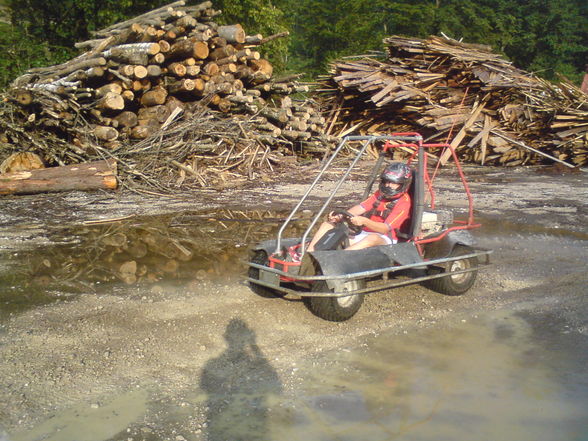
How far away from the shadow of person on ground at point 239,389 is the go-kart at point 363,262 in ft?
2.26

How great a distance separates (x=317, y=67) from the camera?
112 feet

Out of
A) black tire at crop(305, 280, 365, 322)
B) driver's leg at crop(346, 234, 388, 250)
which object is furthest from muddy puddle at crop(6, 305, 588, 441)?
driver's leg at crop(346, 234, 388, 250)

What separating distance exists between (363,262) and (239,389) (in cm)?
169

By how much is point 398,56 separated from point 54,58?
12.0 m

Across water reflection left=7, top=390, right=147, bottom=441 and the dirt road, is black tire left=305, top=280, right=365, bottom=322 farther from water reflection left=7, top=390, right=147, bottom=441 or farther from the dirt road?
water reflection left=7, top=390, right=147, bottom=441

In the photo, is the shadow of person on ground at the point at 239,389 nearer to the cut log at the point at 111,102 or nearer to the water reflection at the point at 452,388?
the water reflection at the point at 452,388

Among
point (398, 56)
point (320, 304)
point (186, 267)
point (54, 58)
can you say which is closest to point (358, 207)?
point (320, 304)

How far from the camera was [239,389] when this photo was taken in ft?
13.3

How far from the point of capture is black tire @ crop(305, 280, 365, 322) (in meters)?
5.11

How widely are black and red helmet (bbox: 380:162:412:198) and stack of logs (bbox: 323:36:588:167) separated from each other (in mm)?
10223

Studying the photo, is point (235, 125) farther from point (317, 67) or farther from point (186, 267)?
point (317, 67)

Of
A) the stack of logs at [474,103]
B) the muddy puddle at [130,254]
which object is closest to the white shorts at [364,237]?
the muddy puddle at [130,254]

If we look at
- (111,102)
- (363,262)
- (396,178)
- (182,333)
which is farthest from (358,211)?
(111,102)

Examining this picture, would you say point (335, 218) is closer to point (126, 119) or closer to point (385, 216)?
point (385, 216)
